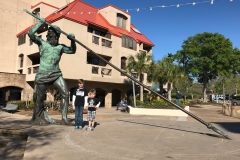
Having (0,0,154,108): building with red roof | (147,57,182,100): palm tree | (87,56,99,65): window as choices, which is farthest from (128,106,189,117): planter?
(87,56,99,65): window

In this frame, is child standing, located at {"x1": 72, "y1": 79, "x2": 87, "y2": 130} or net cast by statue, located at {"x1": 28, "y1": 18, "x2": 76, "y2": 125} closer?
child standing, located at {"x1": 72, "y1": 79, "x2": 87, "y2": 130}

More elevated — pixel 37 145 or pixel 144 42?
pixel 144 42

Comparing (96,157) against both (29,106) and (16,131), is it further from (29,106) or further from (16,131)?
(29,106)

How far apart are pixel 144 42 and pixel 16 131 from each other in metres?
24.2

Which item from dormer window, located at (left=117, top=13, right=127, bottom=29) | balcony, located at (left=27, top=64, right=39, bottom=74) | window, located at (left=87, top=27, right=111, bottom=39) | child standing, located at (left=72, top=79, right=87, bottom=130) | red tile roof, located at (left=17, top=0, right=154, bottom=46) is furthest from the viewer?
dormer window, located at (left=117, top=13, right=127, bottom=29)

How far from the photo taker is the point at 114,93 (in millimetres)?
29188

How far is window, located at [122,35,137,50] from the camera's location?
25219mm

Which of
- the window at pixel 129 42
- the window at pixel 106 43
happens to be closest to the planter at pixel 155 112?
the window at pixel 106 43

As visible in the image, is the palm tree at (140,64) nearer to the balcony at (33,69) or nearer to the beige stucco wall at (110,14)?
the beige stucco wall at (110,14)

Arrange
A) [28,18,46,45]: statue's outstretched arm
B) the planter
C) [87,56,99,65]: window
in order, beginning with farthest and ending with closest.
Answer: [87,56,99,65]: window → the planter → [28,18,46,45]: statue's outstretched arm

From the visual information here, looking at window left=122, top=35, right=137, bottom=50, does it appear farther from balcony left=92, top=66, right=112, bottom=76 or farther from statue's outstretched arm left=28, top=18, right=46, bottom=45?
statue's outstretched arm left=28, top=18, right=46, bottom=45

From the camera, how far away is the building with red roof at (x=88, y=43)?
65.9ft

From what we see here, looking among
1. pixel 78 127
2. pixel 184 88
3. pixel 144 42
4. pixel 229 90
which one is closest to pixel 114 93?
pixel 144 42

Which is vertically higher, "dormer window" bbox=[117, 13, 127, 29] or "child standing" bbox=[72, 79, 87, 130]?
"dormer window" bbox=[117, 13, 127, 29]
